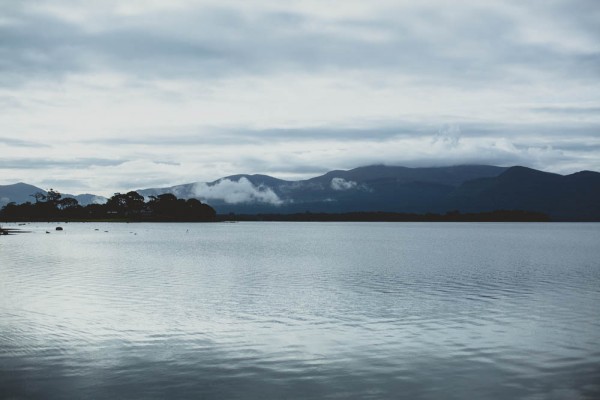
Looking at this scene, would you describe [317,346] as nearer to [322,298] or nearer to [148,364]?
[148,364]

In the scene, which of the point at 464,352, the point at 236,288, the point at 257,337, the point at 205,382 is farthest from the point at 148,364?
the point at 236,288

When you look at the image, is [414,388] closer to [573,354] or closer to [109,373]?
[573,354]

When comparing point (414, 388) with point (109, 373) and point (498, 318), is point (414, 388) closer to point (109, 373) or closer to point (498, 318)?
point (109, 373)

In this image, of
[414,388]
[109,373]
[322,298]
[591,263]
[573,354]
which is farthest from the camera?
[591,263]

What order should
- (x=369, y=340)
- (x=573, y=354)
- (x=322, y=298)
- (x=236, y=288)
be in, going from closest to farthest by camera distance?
(x=573, y=354)
(x=369, y=340)
(x=322, y=298)
(x=236, y=288)

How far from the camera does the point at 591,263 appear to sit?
3415 inches

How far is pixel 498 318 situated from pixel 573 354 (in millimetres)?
9882

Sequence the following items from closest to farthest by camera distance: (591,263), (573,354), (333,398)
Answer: (333,398) → (573,354) → (591,263)

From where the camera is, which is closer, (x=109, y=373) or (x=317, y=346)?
(x=109, y=373)

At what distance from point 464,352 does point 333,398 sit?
10.2m

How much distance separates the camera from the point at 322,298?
47.2 m

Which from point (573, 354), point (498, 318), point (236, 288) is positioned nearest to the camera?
point (573, 354)

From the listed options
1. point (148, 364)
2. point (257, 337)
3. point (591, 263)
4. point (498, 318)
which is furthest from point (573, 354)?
point (591, 263)

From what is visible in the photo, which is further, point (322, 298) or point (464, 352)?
point (322, 298)
